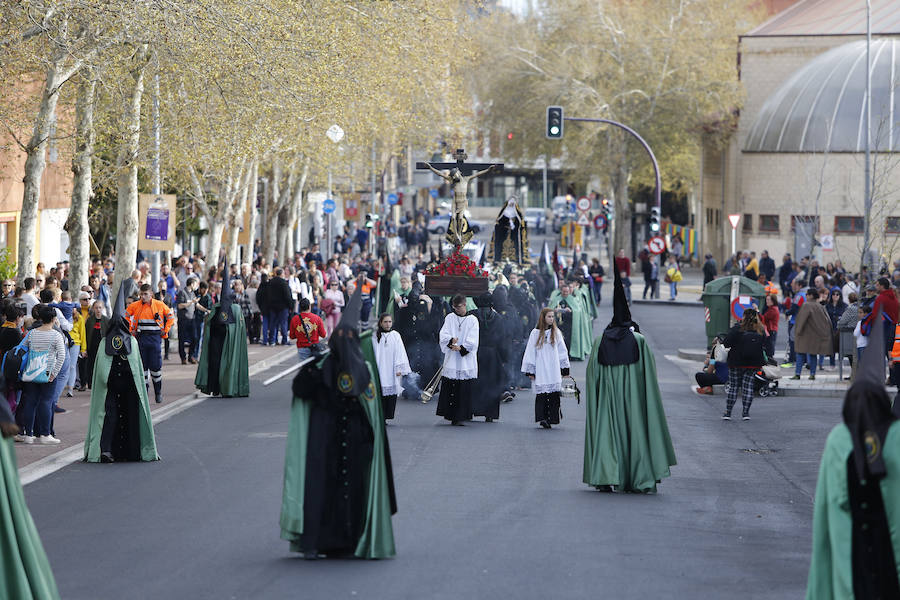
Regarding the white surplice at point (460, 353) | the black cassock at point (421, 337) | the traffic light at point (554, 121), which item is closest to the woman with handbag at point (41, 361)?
the white surplice at point (460, 353)

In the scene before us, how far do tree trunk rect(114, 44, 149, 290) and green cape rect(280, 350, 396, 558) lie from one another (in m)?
15.8

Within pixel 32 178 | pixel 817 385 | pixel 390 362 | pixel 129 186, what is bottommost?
pixel 817 385

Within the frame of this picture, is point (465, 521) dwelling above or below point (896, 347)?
below

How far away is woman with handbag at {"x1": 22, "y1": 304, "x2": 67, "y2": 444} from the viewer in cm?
1515

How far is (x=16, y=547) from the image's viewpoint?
7551 millimetres

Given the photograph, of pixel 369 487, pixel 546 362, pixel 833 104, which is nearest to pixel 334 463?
pixel 369 487

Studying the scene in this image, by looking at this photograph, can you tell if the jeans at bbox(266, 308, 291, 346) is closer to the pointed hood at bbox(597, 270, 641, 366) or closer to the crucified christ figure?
the crucified christ figure

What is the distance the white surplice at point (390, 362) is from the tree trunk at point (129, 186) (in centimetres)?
886

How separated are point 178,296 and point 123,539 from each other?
1578cm

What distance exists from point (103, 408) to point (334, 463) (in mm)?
5548

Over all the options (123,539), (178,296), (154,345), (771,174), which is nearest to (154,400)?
Result: (154,345)

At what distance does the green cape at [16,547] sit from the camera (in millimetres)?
7508

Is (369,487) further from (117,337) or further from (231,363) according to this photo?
(231,363)

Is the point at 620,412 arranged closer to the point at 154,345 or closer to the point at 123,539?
the point at 123,539
